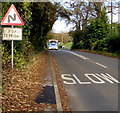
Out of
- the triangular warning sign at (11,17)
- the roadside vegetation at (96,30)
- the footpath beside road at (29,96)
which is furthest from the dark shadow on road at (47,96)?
the roadside vegetation at (96,30)

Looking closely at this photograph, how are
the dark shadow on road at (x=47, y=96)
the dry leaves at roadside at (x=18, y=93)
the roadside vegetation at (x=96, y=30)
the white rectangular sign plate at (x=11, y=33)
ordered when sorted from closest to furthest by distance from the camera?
the dry leaves at roadside at (x=18, y=93) < the dark shadow on road at (x=47, y=96) < the white rectangular sign plate at (x=11, y=33) < the roadside vegetation at (x=96, y=30)

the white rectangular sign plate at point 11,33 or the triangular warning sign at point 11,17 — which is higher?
the triangular warning sign at point 11,17

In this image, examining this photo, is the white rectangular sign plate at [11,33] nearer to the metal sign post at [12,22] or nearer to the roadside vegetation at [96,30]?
the metal sign post at [12,22]

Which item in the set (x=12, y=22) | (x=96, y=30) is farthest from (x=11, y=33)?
(x=96, y=30)

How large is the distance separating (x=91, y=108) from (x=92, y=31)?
1395 inches

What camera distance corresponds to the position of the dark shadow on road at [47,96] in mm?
5393

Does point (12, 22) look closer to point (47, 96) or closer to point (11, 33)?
point (11, 33)

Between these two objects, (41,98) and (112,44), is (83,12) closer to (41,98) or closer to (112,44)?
(112,44)

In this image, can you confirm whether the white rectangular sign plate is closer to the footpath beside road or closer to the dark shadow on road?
the footpath beside road

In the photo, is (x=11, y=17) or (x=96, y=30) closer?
(x=11, y=17)

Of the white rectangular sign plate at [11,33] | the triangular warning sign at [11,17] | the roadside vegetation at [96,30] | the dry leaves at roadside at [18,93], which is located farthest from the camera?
the roadside vegetation at [96,30]

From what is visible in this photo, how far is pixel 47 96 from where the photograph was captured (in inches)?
232

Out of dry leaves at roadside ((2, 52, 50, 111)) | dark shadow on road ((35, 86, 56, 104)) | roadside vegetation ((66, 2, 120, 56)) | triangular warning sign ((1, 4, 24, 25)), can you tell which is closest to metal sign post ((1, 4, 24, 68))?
triangular warning sign ((1, 4, 24, 25))

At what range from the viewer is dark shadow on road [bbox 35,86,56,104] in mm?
5393
